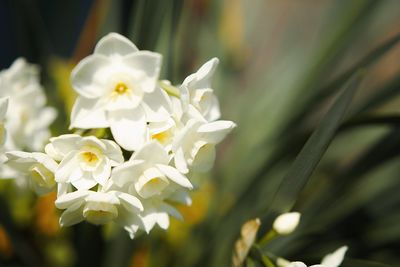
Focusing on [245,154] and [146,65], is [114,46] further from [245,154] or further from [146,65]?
[245,154]

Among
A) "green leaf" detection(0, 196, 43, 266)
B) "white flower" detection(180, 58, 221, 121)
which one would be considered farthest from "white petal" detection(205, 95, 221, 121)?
"green leaf" detection(0, 196, 43, 266)

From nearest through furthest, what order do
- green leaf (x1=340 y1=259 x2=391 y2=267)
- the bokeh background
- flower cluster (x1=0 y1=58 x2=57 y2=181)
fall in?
green leaf (x1=340 y1=259 x2=391 y2=267) < flower cluster (x1=0 y1=58 x2=57 y2=181) < the bokeh background

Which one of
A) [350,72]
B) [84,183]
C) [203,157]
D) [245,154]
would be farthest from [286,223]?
[245,154]

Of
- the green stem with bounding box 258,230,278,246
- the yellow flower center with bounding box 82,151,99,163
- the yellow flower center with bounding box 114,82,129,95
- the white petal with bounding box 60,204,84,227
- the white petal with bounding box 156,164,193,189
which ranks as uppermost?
the yellow flower center with bounding box 114,82,129,95

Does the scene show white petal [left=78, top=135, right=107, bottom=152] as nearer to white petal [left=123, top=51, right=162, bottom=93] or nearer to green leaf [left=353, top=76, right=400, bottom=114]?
white petal [left=123, top=51, right=162, bottom=93]

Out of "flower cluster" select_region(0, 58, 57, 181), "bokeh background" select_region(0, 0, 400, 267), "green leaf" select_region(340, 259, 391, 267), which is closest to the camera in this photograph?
"green leaf" select_region(340, 259, 391, 267)

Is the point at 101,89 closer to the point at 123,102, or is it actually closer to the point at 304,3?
the point at 123,102
